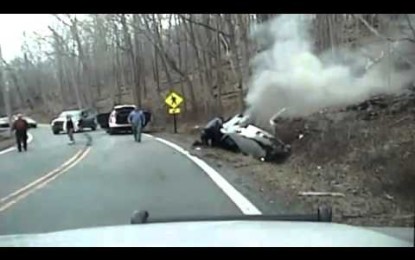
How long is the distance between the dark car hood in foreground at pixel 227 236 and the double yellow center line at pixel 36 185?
28.5 ft

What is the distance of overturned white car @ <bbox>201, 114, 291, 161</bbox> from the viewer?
18.3 metres

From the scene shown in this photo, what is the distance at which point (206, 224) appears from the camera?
12.3 feet

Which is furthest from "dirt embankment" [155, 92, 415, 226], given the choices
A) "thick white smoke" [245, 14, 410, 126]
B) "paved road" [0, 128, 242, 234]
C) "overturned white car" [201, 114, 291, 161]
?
"thick white smoke" [245, 14, 410, 126]

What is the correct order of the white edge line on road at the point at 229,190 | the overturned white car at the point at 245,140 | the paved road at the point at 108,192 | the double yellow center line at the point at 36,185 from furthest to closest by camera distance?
the overturned white car at the point at 245,140
the double yellow center line at the point at 36,185
the paved road at the point at 108,192
the white edge line on road at the point at 229,190

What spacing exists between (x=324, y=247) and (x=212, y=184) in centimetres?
1069

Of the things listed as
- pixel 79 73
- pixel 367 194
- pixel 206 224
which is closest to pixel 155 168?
pixel 367 194

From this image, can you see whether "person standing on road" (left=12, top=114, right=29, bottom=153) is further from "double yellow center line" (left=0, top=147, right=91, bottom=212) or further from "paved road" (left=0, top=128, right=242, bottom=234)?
"double yellow center line" (left=0, top=147, right=91, bottom=212)

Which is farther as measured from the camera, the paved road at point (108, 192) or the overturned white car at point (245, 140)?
the overturned white car at point (245, 140)


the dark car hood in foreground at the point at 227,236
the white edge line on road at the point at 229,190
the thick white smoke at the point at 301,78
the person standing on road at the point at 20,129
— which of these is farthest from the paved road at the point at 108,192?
the dark car hood in foreground at the point at 227,236

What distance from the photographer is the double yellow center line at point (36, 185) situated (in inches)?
503

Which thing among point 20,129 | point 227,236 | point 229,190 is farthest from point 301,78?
point 227,236

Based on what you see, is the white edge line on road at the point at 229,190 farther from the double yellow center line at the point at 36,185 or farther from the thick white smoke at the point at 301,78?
the thick white smoke at the point at 301,78
